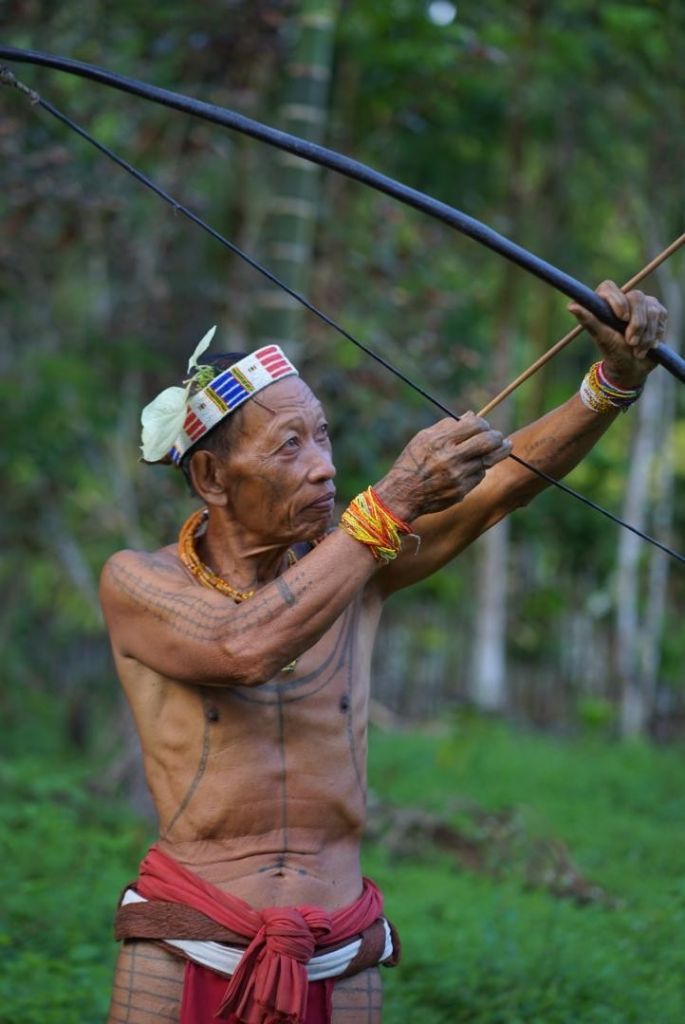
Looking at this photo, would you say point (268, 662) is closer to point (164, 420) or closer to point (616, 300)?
point (164, 420)

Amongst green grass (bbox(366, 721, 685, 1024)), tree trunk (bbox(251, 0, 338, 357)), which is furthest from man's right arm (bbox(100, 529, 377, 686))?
tree trunk (bbox(251, 0, 338, 357))

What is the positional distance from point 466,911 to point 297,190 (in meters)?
3.96

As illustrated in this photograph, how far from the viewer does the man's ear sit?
12.1 feet

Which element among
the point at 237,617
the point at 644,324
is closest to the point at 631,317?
the point at 644,324

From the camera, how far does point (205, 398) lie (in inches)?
143

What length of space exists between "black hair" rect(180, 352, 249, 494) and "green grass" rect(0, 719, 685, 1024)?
2.19 m

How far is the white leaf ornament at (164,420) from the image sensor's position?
3629 millimetres

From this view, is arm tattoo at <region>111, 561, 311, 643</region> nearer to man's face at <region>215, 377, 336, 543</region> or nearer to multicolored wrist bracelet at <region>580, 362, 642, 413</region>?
man's face at <region>215, 377, 336, 543</region>

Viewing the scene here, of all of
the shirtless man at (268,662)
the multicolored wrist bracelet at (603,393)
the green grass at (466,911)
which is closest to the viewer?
the shirtless man at (268,662)

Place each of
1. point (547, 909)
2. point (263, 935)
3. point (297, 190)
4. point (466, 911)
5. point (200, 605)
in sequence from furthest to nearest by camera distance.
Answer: point (297, 190), point (466, 911), point (547, 909), point (200, 605), point (263, 935)

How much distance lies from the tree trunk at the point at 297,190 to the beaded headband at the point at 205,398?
4.42m

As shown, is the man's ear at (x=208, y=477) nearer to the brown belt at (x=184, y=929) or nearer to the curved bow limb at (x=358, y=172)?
the curved bow limb at (x=358, y=172)

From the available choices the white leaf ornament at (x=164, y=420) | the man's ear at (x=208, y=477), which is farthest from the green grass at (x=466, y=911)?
the white leaf ornament at (x=164, y=420)

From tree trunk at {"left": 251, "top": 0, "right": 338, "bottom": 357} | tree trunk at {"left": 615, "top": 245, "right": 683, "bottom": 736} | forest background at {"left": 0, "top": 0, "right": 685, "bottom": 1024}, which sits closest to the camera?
forest background at {"left": 0, "top": 0, "right": 685, "bottom": 1024}
